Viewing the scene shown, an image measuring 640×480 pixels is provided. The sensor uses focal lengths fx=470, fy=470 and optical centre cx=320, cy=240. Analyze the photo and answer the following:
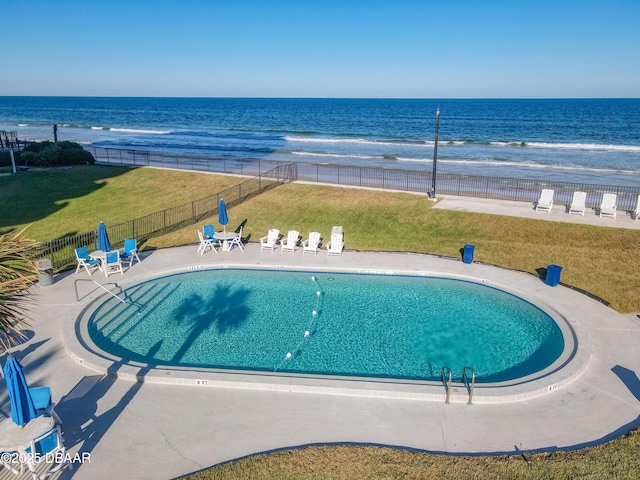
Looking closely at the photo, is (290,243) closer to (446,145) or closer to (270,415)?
(270,415)

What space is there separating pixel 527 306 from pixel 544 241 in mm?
4747

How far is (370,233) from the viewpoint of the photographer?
66.5 ft

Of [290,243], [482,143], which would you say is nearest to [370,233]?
[290,243]

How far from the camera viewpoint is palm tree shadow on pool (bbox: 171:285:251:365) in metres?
13.2

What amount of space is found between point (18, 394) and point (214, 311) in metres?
7.26

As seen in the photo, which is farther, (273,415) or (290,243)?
(290,243)

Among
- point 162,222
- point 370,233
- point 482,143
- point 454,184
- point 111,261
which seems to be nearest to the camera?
point 111,261

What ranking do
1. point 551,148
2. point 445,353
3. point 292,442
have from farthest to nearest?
1. point 551,148
2. point 445,353
3. point 292,442

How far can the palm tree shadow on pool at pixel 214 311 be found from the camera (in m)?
13.2

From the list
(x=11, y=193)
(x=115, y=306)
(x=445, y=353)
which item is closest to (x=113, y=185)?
(x=11, y=193)

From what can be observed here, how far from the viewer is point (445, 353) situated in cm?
1204

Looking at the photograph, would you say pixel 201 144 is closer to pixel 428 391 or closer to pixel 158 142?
pixel 158 142

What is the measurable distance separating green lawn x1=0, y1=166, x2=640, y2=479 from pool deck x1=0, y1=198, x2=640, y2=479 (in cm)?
46

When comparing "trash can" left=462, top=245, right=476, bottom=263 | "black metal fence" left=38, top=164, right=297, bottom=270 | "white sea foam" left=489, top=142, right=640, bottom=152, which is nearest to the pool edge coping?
"trash can" left=462, top=245, right=476, bottom=263
